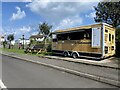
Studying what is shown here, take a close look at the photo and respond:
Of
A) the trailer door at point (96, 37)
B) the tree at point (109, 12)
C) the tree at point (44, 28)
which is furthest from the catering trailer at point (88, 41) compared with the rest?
the tree at point (44, 28)

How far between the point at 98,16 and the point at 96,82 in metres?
23.4

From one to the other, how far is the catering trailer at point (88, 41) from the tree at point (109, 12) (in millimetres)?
9916

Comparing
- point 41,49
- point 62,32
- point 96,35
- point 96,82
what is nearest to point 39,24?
point 41,49

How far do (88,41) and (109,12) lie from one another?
40.2 feet

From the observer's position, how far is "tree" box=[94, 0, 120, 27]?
30.0 m

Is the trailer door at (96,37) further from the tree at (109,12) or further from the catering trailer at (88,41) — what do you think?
the tree at (109,12)

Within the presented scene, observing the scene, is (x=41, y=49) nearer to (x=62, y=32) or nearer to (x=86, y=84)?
(x=62, y=32)

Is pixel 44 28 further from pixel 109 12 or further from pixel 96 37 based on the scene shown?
pixel 96 37

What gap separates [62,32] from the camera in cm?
2362

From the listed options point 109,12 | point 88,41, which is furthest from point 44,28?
point 88,41

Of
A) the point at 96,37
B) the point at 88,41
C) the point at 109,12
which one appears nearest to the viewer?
the point at 96,37

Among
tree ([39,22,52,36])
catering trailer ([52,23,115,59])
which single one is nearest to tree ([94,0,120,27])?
catering trailer ([52,23,115,59])

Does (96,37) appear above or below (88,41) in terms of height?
above

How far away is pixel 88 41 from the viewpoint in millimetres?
20188
